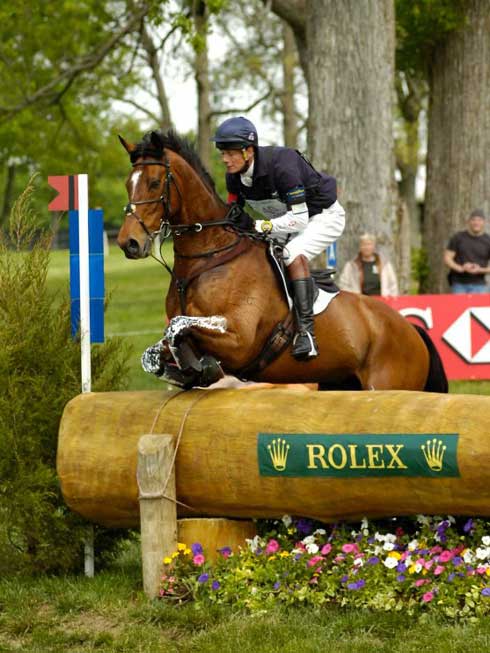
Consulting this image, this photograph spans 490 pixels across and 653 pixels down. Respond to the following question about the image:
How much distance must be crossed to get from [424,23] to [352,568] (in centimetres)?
1284

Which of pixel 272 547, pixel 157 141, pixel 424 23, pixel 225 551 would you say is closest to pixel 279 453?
pixel 272 547

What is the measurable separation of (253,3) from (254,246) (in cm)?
2593

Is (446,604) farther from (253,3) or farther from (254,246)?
(253,3)

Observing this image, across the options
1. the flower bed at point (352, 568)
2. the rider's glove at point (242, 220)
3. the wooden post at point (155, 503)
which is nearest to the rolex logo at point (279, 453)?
the flower bed at point (352, 568)

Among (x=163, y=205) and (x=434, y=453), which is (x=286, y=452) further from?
(x=163, y=205)

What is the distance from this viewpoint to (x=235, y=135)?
649 cm

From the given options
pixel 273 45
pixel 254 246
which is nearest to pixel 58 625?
pixel 254 246

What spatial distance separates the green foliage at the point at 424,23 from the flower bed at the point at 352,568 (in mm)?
11771

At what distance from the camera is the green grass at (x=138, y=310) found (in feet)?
40.6

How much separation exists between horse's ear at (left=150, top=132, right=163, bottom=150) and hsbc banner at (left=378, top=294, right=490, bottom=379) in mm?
6786

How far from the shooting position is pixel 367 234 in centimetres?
1288

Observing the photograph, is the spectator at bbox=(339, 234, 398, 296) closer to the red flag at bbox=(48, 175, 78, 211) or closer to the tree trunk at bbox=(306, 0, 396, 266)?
the tree trunk at bbox=(306, 0, 396, 266)

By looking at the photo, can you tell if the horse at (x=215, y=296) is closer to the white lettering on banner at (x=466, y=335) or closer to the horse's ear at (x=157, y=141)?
the horse's ear at (x=157, y=141)

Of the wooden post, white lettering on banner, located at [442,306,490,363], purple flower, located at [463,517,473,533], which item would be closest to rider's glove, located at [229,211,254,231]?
the wooden post
